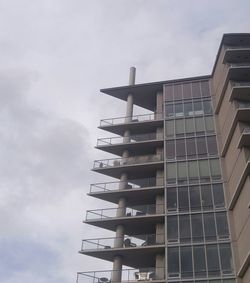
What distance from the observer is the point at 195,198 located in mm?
42125

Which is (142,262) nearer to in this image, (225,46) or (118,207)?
(118,207)

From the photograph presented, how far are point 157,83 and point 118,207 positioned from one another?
55.2 ft

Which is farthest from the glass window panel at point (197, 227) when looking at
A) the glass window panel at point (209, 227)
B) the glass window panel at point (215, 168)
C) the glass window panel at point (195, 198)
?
the glass window panel at point (215, 168)

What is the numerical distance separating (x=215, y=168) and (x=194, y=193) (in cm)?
329

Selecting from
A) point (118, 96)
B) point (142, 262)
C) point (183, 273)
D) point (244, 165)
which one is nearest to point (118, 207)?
point (142, 262)

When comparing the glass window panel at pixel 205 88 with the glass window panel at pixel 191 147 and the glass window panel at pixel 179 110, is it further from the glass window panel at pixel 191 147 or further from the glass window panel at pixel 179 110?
the glass window panel at pixel 191 147

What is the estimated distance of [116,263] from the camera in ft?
133

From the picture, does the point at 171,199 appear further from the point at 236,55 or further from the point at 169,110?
the point at 236,55

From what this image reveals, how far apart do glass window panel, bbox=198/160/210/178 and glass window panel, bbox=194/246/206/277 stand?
7600 mm

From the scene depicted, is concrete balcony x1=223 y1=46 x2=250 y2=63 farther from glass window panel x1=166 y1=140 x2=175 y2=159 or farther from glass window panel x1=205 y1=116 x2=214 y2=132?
glass window panel x1=166 y1=140 x2=175 y2=159

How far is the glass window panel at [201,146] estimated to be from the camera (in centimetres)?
4559

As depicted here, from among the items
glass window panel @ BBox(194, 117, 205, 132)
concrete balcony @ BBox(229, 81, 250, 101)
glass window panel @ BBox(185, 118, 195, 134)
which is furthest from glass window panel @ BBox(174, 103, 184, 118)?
concrete balcony @ BBox(229, 81, 250, 101)

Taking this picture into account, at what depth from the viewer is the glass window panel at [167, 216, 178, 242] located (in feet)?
131

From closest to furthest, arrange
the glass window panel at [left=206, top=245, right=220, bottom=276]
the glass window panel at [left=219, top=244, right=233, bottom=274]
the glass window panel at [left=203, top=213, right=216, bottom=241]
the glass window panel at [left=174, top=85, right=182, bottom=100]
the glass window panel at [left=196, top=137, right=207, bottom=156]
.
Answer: the glass window panel at [left=219, top=244, right=233, bottom=274] < the glass window panel at [left=206, top=245, right=220, bottom=276] < the glass window panel at [left=203, top=213, right=216, bottom=241] < the glass window panel at [left=196, top=137, right=207, bottom=156] < the glass window panel at [left=174, top=85, right=182, bottom=100]
